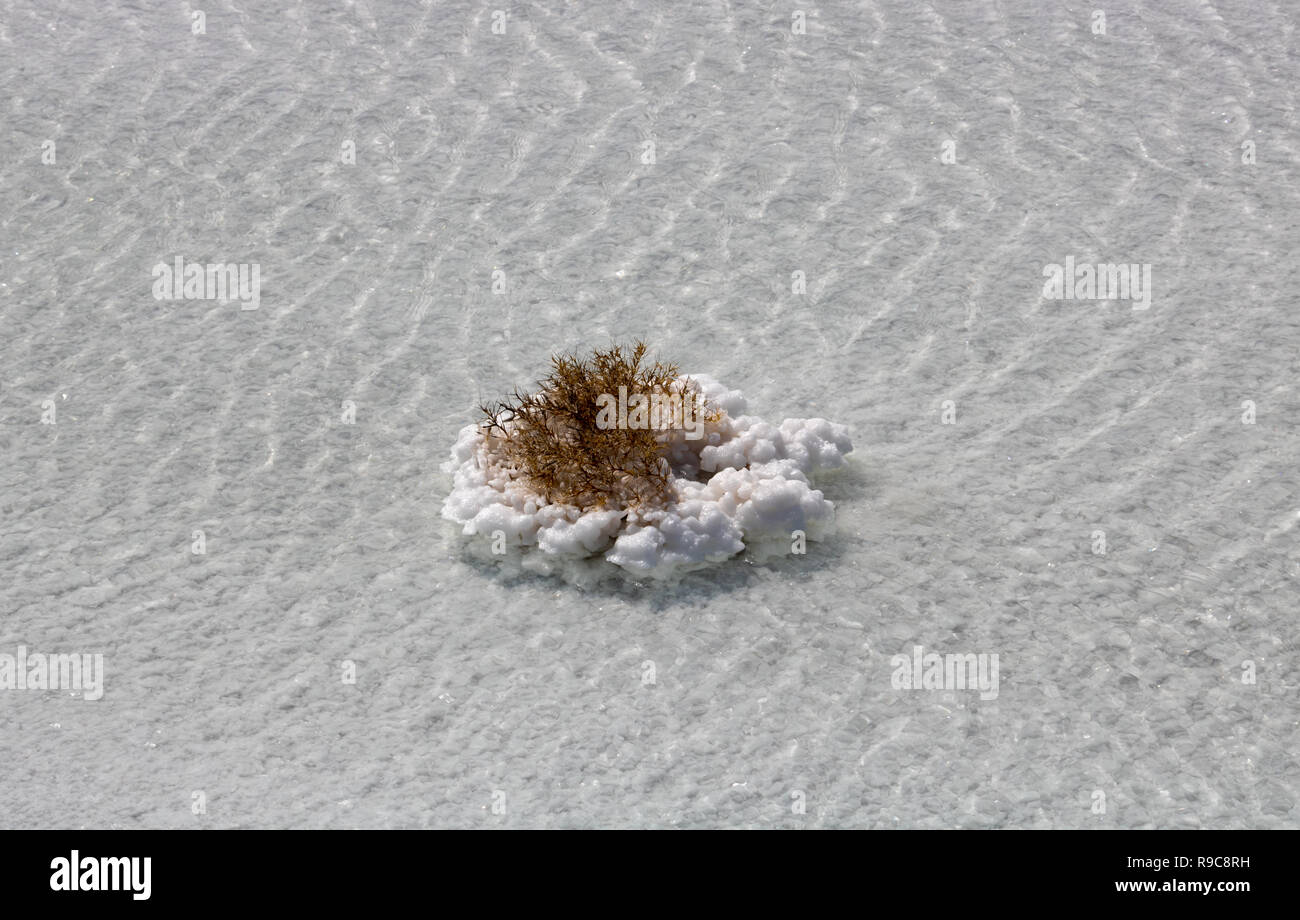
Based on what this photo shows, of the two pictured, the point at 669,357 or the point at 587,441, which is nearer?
the point at 587,441

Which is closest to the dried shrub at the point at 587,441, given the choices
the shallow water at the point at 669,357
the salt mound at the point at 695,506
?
the salt mound at the point at 695,506

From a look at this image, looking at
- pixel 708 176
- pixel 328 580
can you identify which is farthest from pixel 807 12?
pixel 328 580

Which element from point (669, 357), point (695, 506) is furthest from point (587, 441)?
point (669, 357)

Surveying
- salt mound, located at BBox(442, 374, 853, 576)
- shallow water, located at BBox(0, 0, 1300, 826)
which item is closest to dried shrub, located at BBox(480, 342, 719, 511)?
salt mound, located at BBox(442, 374, 853, 576)

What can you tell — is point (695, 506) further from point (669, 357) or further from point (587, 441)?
point (669, 357)

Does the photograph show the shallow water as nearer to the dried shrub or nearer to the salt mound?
the salt mound

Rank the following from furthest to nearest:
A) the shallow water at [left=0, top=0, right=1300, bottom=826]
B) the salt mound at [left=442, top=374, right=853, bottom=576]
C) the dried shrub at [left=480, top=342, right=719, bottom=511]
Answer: the dried shrub at [left=480, top=342, right=719, bottom=511] < the salt mound at [left=442, top=374, right=853, bottom=576] < the shallow water at [left=0, top=0, right=1300, bottom=826]
